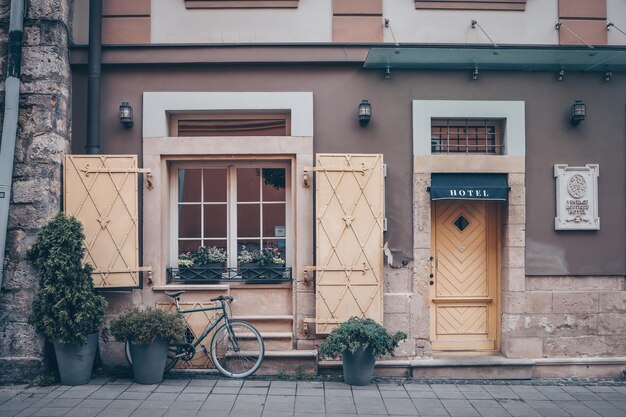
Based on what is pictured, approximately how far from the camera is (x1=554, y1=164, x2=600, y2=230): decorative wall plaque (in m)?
7.04

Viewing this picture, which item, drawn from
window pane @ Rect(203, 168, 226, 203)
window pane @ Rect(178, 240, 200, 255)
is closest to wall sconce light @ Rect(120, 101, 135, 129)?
window pane @ Rect(203, 168, 226, 203)

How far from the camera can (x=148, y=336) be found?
6219 millimetres

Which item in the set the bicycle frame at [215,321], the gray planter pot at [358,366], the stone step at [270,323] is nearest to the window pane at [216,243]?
the bicycle frame at [215,321]

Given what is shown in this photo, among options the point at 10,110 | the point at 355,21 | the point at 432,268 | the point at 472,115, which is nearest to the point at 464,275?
the point at 432,268

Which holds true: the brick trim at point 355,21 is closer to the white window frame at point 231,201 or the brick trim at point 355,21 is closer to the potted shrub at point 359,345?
the white window frame at point 231,201

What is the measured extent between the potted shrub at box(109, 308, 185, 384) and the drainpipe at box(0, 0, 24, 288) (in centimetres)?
161

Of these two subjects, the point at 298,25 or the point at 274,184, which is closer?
the point at 298,25

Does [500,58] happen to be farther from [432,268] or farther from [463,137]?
[432,268]

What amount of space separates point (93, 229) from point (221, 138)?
2.01 metres

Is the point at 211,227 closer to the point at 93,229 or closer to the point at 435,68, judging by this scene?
the point at 93,229

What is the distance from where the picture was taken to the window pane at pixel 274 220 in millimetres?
7344

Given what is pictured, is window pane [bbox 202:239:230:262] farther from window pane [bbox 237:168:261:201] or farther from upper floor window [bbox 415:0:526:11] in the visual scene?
upper floor window [bbox 415:0:526:11]

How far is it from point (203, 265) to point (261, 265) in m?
0.80

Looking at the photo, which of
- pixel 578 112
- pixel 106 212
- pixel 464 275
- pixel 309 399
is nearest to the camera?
pixel 309 399
